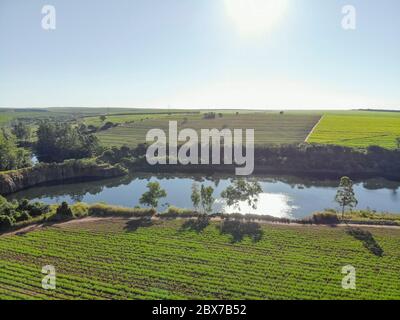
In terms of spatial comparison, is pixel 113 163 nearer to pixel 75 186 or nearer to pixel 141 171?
pixel 141 171

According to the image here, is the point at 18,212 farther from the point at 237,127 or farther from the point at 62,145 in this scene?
the point at 237,127

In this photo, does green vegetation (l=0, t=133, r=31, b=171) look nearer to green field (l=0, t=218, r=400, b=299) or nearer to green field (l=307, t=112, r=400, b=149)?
green field (l=0, t=218, r=400, b=299)

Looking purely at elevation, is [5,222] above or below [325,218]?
below

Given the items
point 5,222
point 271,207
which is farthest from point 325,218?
point 5,222

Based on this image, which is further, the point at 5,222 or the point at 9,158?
the point at 9,158

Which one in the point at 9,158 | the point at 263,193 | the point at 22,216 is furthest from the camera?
the point at 9,158

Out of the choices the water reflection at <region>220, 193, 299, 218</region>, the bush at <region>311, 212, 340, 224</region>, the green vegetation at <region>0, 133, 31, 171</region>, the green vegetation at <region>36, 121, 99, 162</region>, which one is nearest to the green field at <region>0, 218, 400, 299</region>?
the bush at <region>311, 212, 340, 224</region>
